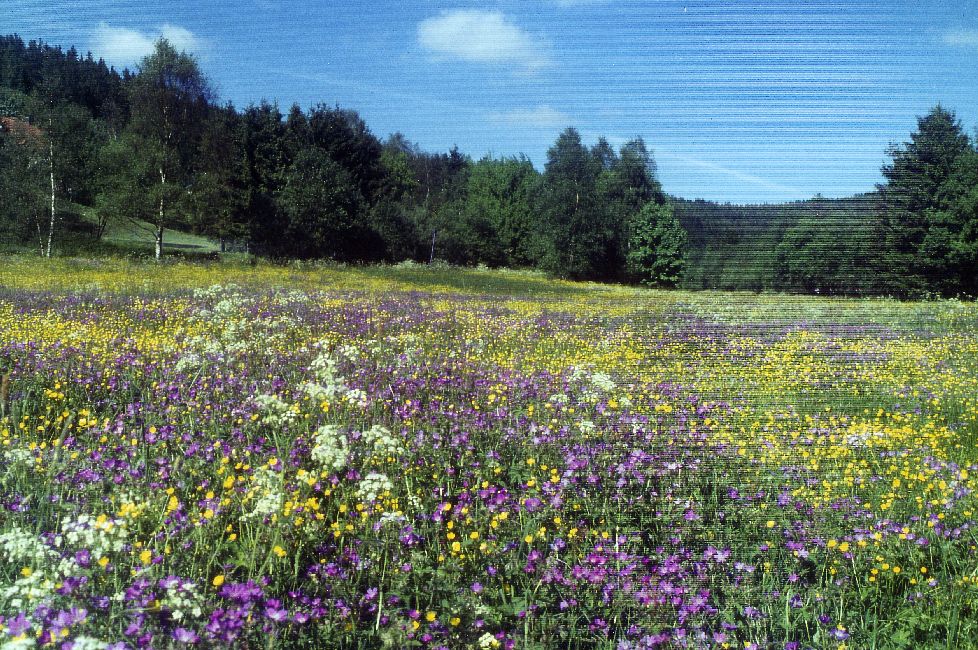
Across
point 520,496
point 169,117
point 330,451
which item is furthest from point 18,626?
point 169,117

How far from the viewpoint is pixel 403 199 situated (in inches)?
1946

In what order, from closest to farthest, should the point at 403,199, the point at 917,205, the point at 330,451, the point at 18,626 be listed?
the point at 18,626, the point at 917,205, the point at 330,451, the point at 403,199

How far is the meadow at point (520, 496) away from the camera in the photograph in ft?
6.04

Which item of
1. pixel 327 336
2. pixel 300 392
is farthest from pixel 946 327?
pixel 327 336

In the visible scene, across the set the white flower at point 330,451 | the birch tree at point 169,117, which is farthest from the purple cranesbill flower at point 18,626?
the birch tree at point 169,117

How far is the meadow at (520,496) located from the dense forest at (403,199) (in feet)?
1.63

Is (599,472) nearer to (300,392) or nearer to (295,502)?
(295,502)

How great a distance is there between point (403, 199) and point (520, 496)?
48677 mm

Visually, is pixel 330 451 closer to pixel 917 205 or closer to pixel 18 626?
pixel 18 626

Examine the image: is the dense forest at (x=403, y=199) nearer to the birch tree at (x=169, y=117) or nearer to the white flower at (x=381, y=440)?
the birch tree at (x=169, y=117)

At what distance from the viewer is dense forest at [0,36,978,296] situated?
2195 millimetres

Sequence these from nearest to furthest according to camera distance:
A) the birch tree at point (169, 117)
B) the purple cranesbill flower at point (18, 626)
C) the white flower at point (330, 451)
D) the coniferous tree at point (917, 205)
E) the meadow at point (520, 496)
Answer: the purple cranesbill flower at point (18, 626)
the meadow at point (520, 496)
the coniferous tree at point (917, 205)
the white flower at point (330, 451)
the birch tree at point (169, 117)

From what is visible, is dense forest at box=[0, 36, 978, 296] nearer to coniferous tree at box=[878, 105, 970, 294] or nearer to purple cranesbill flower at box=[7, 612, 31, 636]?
coniferous tree at box=[878, 105, 970, 294]

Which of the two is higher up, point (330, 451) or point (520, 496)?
point (330, 451)
